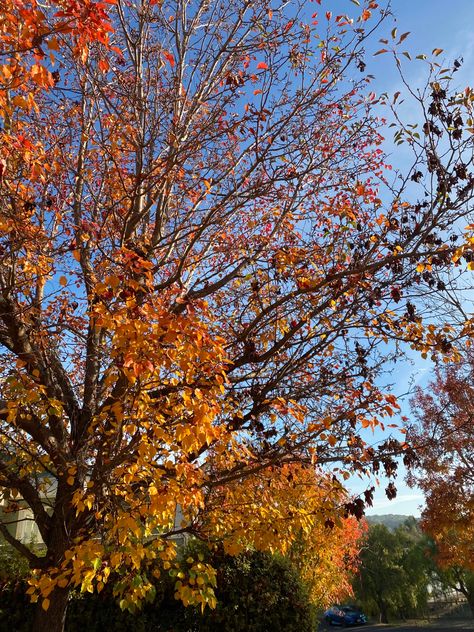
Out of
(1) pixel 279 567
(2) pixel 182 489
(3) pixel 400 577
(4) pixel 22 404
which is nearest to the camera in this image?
(2) pixel 182 489

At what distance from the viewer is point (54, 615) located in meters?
4.60

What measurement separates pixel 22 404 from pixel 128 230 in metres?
2.27

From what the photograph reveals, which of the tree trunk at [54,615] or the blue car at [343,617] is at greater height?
the tree trunk at [54,615]

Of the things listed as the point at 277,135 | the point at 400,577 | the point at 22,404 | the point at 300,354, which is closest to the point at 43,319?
the point at 22,404

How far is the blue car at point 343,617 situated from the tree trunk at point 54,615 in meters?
42.1

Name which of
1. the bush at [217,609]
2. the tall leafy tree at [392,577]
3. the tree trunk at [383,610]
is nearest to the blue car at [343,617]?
the tall leafy tree at [392,577]

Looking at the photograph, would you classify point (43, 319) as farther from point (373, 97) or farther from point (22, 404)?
point (373, 97)

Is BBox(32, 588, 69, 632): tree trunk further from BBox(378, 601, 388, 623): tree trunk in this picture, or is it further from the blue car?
the blue car

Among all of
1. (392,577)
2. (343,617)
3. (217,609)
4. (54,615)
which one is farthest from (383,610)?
(54,615)

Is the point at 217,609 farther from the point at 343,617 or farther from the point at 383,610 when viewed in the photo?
the point at 343,617

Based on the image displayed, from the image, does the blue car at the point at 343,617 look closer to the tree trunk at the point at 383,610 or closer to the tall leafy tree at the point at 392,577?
the tall leafy tree at the point at 392,577

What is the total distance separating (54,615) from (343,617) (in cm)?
4224

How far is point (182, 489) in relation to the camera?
3.93m

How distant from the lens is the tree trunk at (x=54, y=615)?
15.0ft
